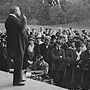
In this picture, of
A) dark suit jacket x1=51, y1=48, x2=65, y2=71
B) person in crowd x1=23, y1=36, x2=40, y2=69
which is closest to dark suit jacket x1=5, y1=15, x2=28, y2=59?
dark suit jacket x1=51, y1=48, x2=65, y2=71

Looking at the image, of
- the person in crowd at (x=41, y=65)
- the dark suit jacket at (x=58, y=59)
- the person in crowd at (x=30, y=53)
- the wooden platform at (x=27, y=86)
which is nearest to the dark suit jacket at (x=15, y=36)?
the wooden platform at (x=27, y=86)

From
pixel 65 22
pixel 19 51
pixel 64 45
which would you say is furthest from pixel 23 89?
pixel 65 22

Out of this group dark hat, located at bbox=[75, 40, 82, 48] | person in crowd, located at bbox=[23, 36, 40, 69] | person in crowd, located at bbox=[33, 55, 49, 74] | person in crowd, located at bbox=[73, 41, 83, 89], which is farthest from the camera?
person in crowd, located at bbox=[23, 36, 40, 69]

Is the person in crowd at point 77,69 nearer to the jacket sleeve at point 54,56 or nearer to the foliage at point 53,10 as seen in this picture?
the jacket sleeve at point 54,56

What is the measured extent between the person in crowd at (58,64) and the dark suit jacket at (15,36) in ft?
11.2

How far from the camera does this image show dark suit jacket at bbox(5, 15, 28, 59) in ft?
20.9

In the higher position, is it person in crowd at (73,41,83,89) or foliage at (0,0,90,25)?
foliage at (0,0,90,25)

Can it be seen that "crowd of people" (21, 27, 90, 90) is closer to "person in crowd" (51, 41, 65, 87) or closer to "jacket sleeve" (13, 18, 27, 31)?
"person in crowd" (51, 41, 65, 87)

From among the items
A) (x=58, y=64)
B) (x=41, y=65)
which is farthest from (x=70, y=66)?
(x=41, y=65)

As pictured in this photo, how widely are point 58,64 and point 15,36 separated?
147 inches

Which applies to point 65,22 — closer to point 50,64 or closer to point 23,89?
point 50,64

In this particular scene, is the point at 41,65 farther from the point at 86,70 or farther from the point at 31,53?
the point at 86,70

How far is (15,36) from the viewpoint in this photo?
6449 mm

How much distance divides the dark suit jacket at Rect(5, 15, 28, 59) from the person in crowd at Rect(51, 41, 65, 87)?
11.2 feet
